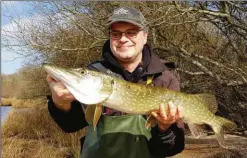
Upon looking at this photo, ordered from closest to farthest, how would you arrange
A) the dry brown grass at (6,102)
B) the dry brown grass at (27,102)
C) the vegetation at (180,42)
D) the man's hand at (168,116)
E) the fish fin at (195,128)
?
the man's hand at (168,116), the fish fin at (195,128), the vegetation at (180,42), the dry brown grass at (27,102), the dry brown grass at (6,102)

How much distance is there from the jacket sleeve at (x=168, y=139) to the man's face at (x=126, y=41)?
0.71 ft

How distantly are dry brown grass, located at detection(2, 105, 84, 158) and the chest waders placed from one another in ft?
15.6

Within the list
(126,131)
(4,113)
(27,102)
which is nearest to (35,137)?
(27,102)

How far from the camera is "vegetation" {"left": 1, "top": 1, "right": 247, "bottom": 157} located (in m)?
5.69

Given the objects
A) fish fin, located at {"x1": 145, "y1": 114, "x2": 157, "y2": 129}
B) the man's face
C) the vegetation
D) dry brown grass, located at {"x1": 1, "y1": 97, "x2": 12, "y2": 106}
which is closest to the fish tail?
fish fin, located at {"x1": 145, "y1": 114, "x2": 157, "y2": 129}

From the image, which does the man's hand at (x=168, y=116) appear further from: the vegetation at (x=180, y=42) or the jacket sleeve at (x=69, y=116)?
the vegetation at (x=180, y=42)

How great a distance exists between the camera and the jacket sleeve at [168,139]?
1.86 metres

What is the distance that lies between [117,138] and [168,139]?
272mm

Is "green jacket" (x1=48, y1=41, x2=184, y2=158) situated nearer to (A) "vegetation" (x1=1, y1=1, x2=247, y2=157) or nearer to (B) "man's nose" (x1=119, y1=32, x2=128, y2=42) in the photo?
(B) "man's nose" (x1=119, y1=32, x2=128, y2=42)

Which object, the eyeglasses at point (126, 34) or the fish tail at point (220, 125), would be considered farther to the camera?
the fish tail at point (220, 125)

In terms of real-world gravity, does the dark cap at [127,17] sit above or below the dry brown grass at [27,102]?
above

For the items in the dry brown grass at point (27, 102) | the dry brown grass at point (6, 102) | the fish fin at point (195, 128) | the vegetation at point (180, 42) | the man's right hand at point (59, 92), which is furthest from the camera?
the dry brown grass at point (6, 102)

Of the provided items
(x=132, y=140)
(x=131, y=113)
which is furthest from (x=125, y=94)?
(x=132, y=140)

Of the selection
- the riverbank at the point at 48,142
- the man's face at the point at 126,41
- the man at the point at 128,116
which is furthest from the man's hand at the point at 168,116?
the riverbank at the point at 48,142
